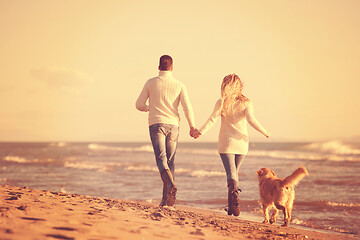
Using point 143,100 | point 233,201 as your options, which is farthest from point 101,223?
point 143,100

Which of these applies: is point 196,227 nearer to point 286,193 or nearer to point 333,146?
point 286,193

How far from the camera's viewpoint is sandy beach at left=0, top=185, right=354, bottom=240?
3734 millimetres

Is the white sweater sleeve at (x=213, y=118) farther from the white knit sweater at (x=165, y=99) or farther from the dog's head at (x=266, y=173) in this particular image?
the dog's head at (x=266, y=173)

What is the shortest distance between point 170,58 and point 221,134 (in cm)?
138

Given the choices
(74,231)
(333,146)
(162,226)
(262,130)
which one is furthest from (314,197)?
(333,146)

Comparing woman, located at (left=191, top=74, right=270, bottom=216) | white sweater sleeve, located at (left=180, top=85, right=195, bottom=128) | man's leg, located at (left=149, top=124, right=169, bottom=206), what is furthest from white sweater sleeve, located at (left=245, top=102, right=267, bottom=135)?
man's leg, located at (left=149, top=124, right=169, bottom=206)

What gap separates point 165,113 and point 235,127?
41.6 inches

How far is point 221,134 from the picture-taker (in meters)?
6.08

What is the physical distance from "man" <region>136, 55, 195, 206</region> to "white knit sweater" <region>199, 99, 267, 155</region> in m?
0.38

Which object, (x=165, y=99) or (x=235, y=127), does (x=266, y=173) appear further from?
(x=165, y=99)

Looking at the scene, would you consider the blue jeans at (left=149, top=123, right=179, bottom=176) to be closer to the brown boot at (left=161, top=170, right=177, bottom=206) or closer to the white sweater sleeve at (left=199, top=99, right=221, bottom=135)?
the brown boot at (left=161, top=170, right=177, bottom=206)

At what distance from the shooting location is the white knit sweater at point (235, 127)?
594cm

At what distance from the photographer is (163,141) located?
5934 mm

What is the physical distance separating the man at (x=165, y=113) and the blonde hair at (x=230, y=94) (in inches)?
20.6
